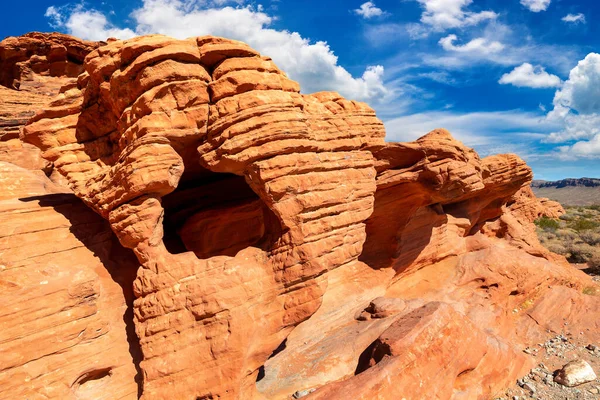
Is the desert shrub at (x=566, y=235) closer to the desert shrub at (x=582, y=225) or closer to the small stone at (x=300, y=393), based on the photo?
the desert shrub at (x=582, y=225)

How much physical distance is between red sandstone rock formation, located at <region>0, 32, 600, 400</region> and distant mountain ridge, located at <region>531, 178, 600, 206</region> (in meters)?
112

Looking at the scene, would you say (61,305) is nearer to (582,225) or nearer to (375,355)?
(375,355)

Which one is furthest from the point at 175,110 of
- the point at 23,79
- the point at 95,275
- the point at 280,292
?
the point at 23,79

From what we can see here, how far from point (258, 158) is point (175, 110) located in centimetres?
201

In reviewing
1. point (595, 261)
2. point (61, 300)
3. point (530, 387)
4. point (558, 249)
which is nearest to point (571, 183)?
point (558, 249)

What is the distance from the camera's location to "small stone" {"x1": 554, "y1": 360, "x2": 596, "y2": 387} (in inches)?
385

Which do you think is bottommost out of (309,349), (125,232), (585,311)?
(585,311)

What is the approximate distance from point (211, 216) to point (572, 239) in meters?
28.0

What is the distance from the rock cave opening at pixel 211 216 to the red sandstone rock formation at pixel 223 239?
41 millimetres

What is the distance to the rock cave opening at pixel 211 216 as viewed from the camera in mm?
9859

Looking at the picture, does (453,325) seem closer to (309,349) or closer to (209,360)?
(309,349)

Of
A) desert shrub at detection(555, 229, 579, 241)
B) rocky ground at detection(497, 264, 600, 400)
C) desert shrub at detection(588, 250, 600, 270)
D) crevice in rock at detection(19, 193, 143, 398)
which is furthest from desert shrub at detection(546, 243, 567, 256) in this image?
crevice in rock at detection(19, 193, 143, 398)

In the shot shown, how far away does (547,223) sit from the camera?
32000 millimetres

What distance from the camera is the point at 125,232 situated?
7.47 meters
